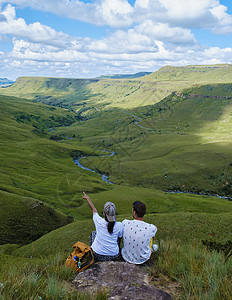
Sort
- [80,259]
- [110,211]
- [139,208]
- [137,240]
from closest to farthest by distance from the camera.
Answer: [80,259] → [110,211] → [139,208] → [137,240]

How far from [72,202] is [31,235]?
145 feet

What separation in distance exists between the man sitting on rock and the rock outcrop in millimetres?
520

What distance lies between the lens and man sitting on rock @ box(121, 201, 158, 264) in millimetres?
11289

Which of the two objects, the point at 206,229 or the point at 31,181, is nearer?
the point at 206,229

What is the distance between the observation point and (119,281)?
9398mm

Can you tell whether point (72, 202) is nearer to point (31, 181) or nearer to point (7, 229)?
point (31, 181)

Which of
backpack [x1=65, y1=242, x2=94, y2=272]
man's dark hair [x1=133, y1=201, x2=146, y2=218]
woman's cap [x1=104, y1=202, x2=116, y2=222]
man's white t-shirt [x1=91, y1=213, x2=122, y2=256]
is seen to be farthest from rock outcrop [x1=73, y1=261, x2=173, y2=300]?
man's dark hair [x1=133, y1=201, x2=146, y2=218]

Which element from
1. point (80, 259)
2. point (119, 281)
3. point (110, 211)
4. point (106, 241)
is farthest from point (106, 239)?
point (119, 281)

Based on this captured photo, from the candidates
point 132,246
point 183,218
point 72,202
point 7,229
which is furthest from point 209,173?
point 132,246

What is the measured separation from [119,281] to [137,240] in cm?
248

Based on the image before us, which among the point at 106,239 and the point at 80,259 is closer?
the point at 80,259

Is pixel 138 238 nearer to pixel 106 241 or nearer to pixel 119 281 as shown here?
pixel 106 241

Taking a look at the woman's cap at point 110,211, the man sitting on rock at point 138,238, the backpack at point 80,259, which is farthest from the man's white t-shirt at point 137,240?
the backpack at point 80,259

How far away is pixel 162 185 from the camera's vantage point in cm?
13162
